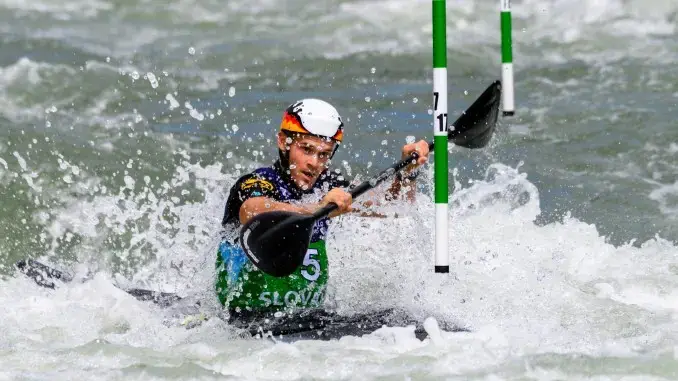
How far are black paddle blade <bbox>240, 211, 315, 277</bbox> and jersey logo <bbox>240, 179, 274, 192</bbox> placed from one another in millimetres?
326

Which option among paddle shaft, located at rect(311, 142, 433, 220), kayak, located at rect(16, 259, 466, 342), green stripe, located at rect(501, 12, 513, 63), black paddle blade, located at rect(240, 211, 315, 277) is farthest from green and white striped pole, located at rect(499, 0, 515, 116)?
black paddle blade, located at rect(240, 211, 315, 277)

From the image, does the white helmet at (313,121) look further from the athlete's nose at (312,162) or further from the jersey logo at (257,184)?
the jersey logo at (257,184)

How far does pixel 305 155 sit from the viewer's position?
5809 millimetres

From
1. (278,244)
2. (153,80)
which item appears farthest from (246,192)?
(153,80)

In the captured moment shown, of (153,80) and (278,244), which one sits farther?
(153,80)

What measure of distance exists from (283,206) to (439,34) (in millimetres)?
1067

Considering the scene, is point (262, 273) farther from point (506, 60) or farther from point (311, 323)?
point (506, 60)

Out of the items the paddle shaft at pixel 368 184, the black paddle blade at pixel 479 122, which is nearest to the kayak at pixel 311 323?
the paddle shaft at pixel 368 184

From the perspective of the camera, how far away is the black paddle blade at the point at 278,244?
5402mm

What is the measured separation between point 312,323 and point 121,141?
17.2ft

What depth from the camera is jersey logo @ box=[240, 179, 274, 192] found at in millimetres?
5736

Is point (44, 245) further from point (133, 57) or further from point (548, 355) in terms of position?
point (133, 57)

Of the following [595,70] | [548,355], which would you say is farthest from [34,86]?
[548,355]

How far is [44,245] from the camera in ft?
28.0
